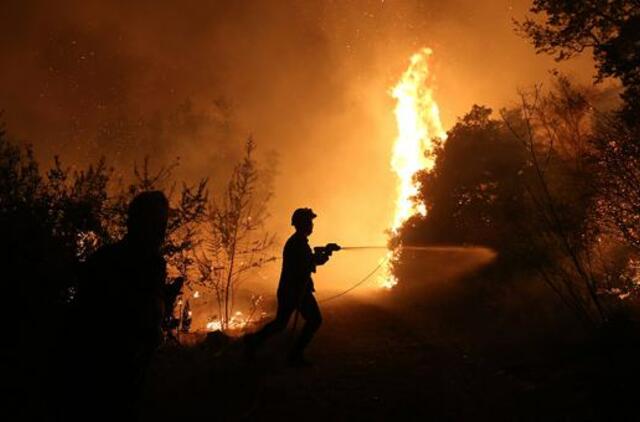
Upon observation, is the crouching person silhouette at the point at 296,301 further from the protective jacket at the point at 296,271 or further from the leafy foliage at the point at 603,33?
the leafy foliage at the point at 603,33

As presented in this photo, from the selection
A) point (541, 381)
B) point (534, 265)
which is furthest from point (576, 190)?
point (541, 381)

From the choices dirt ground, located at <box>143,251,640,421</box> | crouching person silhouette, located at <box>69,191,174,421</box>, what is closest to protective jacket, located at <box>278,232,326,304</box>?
dirt ground, located at <box>143,251,640,421</box>

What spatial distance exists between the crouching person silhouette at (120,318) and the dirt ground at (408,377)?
265cm

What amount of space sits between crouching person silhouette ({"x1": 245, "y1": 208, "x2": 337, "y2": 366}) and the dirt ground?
337 mm

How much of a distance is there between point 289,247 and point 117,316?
442 cm

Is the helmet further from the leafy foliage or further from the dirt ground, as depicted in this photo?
the leafy foliage

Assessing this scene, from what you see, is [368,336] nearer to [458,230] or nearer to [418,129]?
[458,230]

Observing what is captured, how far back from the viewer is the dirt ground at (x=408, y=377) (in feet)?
15.3

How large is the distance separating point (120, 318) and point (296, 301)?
4.21 m

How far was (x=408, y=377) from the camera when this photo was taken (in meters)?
6.00

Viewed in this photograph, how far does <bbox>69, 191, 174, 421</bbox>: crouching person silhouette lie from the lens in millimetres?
2104

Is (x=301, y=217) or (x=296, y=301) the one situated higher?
(x=301, y=217)

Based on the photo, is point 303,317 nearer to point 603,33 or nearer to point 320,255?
point 320,255

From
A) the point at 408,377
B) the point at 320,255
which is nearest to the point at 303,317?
the point at 320,255
